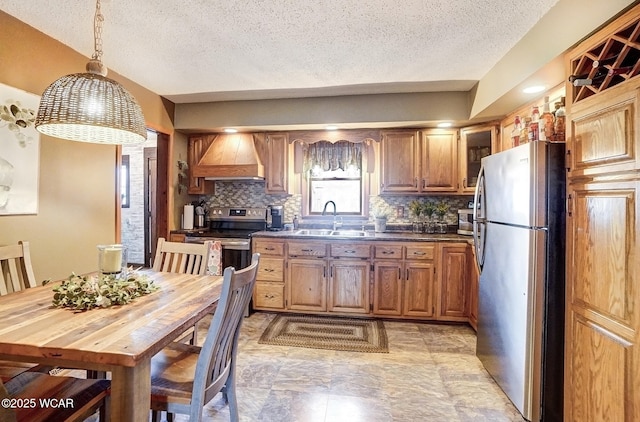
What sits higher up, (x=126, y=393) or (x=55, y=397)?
(x=126, y=393)

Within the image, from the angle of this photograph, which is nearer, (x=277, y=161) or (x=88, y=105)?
(x=88, y=105)

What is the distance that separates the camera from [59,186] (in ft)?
7.95

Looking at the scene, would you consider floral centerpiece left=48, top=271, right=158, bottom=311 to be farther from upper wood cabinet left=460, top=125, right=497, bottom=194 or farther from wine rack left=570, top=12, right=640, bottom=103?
upper wood cabinet left=460, top=125, right=497, bottom=194

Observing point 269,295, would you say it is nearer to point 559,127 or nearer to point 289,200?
point 289,200

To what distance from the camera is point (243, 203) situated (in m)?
4.18

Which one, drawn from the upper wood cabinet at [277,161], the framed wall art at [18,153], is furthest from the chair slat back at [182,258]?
the upper wood cabinet at [277,161]

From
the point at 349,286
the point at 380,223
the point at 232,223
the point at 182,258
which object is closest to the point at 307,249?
the point at 349,286

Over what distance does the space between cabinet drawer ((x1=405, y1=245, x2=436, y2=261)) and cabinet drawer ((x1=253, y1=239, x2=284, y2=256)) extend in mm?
1375

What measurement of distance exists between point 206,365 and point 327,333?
1.95m

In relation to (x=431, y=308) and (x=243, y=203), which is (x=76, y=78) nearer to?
(x=243, y=203)

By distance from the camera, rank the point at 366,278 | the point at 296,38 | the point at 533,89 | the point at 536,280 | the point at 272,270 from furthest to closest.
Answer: the point at 272,270, the point at 366,278, the point at 533,89, the point at 296,38, the point at 536,280

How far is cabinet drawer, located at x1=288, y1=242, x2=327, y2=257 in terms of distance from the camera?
134 inches

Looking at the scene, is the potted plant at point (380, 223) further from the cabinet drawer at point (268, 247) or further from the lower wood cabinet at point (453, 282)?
the cabinet drawer at point (268, 247)

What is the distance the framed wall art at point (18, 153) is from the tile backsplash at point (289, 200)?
83.4 inches
